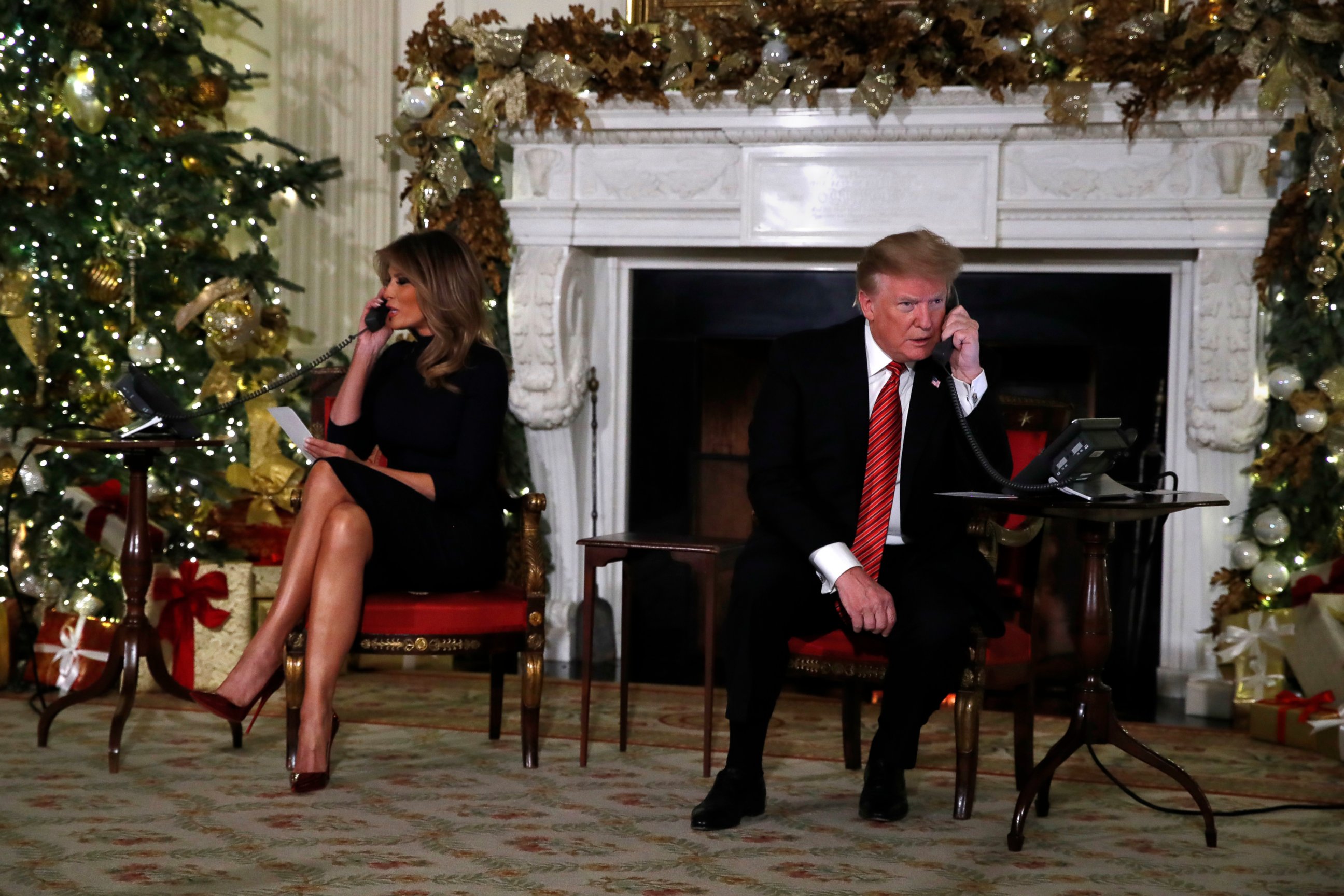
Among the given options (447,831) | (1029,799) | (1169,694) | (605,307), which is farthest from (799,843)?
(605,307)

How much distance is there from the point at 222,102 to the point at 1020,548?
3.38 m

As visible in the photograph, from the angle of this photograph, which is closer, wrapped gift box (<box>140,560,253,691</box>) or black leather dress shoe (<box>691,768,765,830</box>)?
black leather dress shoe (<box>691,768,765,830</box>)

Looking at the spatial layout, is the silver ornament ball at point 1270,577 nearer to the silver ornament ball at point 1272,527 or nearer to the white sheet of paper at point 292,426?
the silver ornament ball at point 1272,527

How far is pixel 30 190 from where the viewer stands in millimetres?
4895

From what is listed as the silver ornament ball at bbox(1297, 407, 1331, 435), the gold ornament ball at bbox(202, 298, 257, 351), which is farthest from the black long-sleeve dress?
the silver ornament ball at bbox(1297, 407, 1331, 435)

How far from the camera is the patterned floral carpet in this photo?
2.62 meters

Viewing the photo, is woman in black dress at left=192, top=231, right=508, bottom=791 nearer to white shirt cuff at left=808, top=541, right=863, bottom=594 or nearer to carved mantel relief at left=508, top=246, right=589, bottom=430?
white shirt cuff at left=808, top=541, right=863, bottom=594

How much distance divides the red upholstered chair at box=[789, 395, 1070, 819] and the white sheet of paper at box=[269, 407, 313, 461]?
1.21 m

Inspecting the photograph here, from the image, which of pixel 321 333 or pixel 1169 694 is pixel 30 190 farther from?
pixel 1169 694

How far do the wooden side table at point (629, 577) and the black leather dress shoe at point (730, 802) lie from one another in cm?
35

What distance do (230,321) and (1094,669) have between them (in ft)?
10.6

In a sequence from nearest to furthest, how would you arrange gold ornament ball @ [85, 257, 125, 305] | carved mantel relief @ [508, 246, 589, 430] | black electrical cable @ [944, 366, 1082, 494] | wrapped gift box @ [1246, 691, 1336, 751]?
black electrical cable @ [944, 366, 1082, 494] → wrapped gift box @ [1246, 691, 1336, 751] → gold ornament ball @ [85, 257, 125, 305] → carved mantel relief @ [508, 246, 589, 430]

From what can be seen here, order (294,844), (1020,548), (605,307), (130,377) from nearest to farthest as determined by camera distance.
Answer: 1. (294,844)
2. (130,377)
3. (1020,548)
4. (605,307)

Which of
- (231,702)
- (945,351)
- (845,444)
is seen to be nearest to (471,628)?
(231,702)
